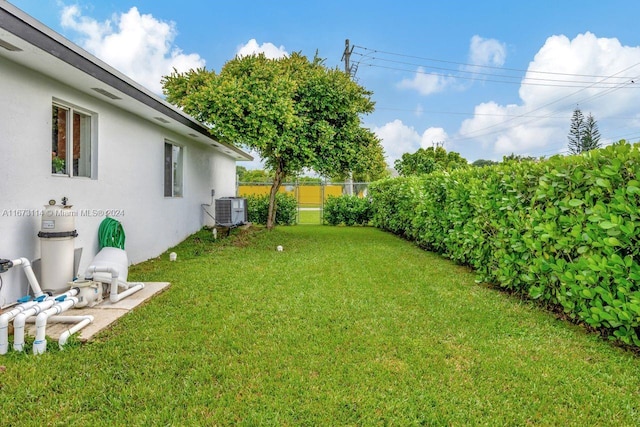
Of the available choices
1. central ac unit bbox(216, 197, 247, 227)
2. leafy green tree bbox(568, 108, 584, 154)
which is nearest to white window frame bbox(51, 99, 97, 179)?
central ac unit bbox(216, 197, 247, 227)

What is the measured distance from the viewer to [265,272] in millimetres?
5742

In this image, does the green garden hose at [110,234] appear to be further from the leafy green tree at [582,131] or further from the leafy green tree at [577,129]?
the leafy green tree at [577,129]

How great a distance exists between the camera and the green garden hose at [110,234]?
5012 mm

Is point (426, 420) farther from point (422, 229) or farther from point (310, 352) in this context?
point (422, 229)

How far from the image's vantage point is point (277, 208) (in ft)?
47.4

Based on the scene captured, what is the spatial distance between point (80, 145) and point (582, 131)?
4219 cm

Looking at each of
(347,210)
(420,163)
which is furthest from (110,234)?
(420,163)

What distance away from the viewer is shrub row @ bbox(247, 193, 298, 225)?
1417cm

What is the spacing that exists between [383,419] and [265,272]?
12.8ft

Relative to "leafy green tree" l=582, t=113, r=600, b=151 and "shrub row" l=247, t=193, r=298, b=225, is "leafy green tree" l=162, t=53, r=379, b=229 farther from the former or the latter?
"leafy green tree" l=582, t=113, r=600, b=151

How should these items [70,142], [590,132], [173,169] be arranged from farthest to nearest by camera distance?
[590,132] → [173,169] → [70,142]

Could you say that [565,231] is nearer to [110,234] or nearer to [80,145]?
[110,234]

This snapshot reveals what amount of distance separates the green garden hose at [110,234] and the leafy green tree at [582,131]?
40322 millimetres

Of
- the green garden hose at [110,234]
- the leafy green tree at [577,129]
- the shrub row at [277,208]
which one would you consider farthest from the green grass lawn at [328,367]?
the leafy green tree at [577,129]
